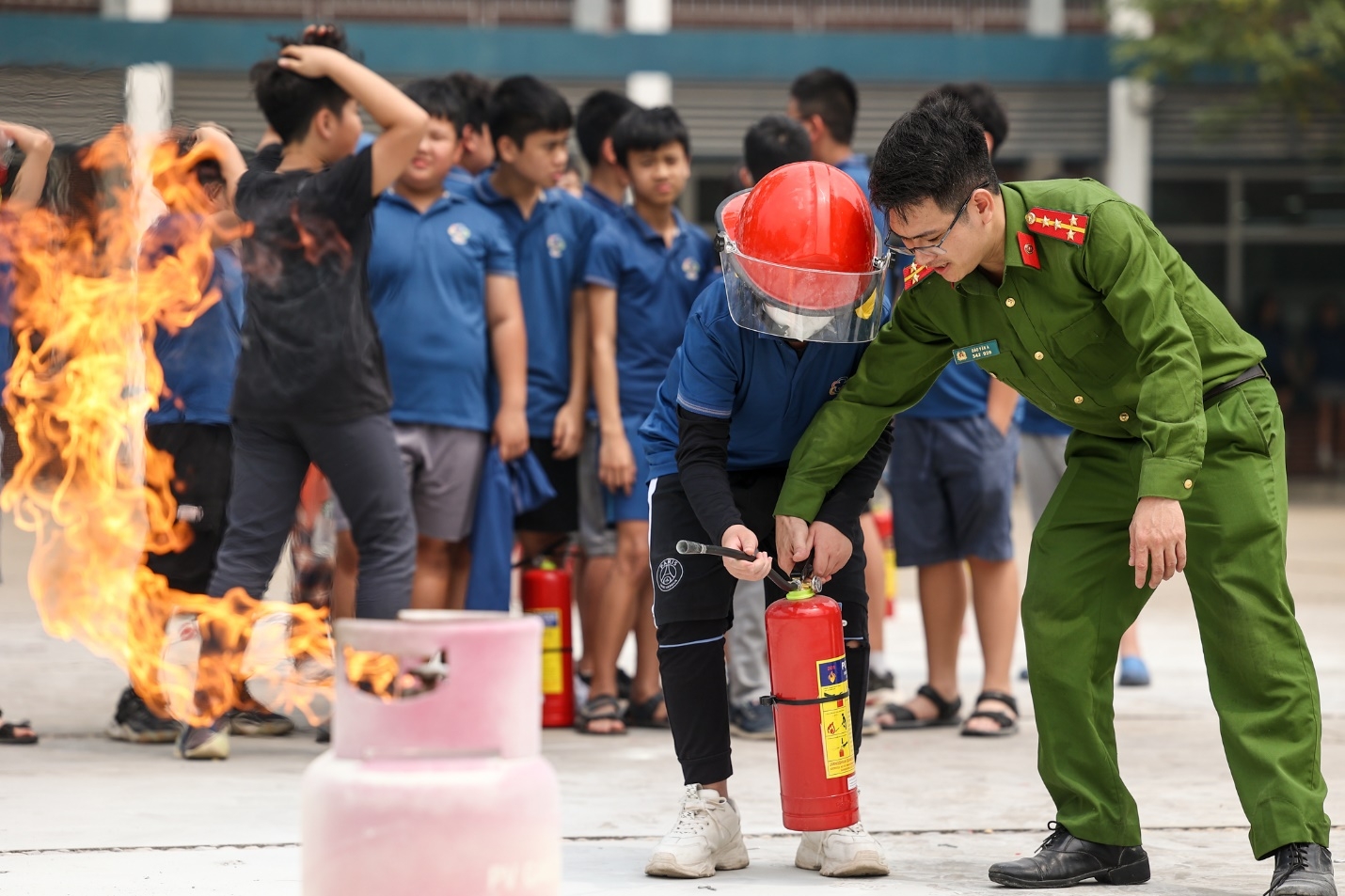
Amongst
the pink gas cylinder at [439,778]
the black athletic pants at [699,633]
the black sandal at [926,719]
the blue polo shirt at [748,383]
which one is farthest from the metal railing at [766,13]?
the pink gas cylinder at [439,778]

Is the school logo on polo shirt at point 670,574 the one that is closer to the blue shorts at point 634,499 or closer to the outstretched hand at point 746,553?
the outstretched hand at point 746,553

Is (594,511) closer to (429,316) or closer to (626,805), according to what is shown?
(429,316)

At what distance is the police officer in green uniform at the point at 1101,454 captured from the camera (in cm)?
334

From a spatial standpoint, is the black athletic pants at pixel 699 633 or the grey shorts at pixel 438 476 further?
the grey shorts at pixel 438 476

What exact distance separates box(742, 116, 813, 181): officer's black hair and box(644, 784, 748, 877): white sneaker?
242 cm

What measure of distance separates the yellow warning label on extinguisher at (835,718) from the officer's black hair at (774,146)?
7.64 ft

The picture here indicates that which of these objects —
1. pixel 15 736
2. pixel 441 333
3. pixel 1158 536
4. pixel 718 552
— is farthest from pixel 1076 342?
pixel 15 736

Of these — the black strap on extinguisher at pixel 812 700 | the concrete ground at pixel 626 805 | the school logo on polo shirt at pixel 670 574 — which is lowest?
the concrete ground at pixel 626 805

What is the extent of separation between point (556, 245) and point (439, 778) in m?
3.40

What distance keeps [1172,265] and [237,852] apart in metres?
2.46

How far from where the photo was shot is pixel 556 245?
19.1 feet

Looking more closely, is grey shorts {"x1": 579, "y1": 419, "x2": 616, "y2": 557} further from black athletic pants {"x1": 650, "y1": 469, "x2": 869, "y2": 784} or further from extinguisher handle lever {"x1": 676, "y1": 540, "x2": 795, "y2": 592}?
extinguisher handle lever {"x1": 676, "y1": 540, "x2": 795, "y2": 592}

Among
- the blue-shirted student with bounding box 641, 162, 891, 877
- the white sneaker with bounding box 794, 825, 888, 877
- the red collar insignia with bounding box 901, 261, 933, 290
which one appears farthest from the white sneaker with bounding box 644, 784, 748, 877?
the red collar insignia with bounding box 901, 261, 933, 290

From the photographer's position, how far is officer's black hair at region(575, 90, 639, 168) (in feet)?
21.1
